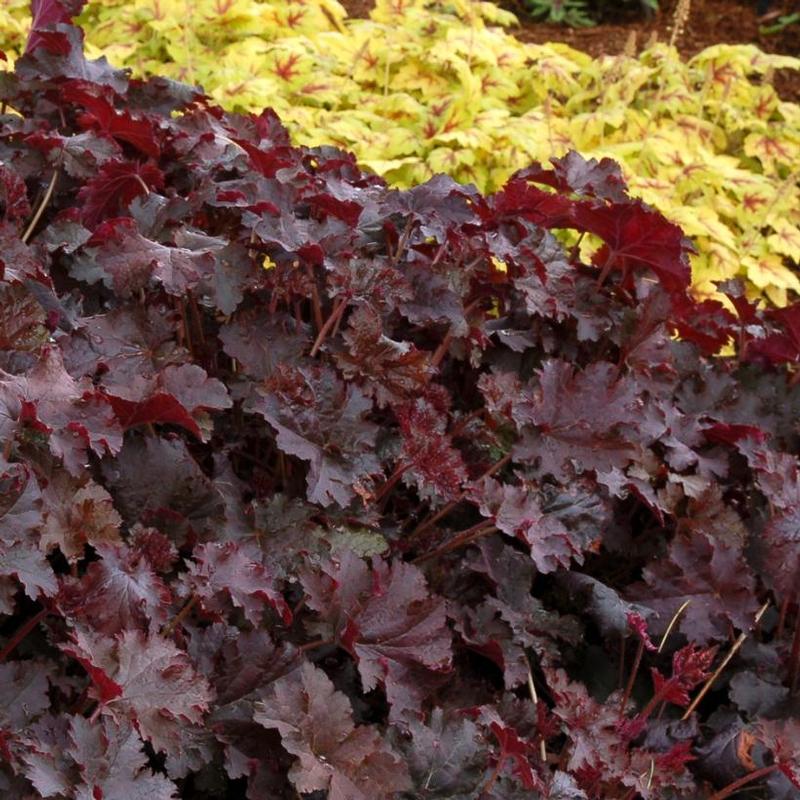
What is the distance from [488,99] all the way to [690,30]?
2202 millimetres

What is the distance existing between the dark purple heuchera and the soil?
12.4 feet

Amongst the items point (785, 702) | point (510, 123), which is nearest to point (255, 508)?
point (785, 702)

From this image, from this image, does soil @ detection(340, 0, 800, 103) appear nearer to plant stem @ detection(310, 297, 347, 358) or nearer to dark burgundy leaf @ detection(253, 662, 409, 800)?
plant stem @ detection(310, 297, 347, 358)

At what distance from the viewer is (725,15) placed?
5977 millimetres

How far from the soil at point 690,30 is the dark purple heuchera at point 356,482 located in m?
3.77

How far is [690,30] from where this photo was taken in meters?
5.75

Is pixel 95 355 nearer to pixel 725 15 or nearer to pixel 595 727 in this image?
pixel 595 727

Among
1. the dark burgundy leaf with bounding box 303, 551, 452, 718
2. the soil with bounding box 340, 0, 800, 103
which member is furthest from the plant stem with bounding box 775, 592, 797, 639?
the soil with bounding box 340, 0, 800, 103

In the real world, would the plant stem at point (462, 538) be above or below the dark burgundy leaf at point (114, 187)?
below

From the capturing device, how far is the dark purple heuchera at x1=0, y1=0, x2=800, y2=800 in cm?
121

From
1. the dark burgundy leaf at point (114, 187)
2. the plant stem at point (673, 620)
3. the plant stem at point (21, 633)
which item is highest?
the dark burgundy leaf at point (114, 187)

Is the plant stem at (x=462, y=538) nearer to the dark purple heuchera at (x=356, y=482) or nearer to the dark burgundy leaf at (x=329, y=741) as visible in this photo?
the dark purple heuchera at (x=356, y=482)

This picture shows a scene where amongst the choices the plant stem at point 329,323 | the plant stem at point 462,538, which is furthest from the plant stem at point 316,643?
the plant stem at point 329,323

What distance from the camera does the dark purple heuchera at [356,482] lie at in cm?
121
